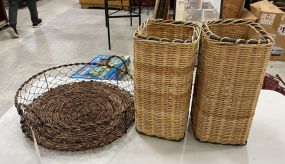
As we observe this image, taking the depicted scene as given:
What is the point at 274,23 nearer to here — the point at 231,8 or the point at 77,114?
the point at 231,8

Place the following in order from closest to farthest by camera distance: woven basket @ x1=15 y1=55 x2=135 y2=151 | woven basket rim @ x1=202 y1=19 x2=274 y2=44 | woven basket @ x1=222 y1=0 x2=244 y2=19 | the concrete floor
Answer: woven basket rim @ x1=202 y1=19 x2=274 y2=44, woven basket @ x1=15 y1=55 x2=135 y2=151, the concrete floor, woven basket @ x1=222 y1=0 x2=244 y2=19

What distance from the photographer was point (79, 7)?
5.27 meters

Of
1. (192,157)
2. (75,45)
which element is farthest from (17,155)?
(75,45)

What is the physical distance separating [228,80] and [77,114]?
2.06 ft

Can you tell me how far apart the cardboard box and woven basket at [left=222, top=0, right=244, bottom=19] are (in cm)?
19

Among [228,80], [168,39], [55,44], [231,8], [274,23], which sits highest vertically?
[168,39]

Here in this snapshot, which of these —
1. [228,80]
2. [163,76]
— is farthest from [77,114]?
[228,80]

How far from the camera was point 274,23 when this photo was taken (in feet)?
9.80

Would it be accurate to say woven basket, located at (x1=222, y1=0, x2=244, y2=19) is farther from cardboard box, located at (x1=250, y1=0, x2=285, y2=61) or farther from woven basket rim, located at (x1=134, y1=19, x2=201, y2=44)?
woven basket rim, located at (x1=134, y1=19, x2=201, y2=44)

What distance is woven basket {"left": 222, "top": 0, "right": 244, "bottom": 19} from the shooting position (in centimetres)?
314

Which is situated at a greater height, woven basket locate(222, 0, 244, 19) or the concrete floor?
woven basket locate(222, 0, 244, 19)

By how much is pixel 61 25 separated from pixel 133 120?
3544 millimetres

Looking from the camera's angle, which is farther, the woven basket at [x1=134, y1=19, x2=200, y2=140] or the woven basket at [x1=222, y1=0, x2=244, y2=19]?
the woven basket at [x1=222, y1=0, x2=244, y2=19]

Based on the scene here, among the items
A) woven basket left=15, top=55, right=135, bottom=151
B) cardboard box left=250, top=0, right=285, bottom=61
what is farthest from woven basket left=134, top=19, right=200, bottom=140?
cardboard box left=250, top=0, right=285, bottom=61
